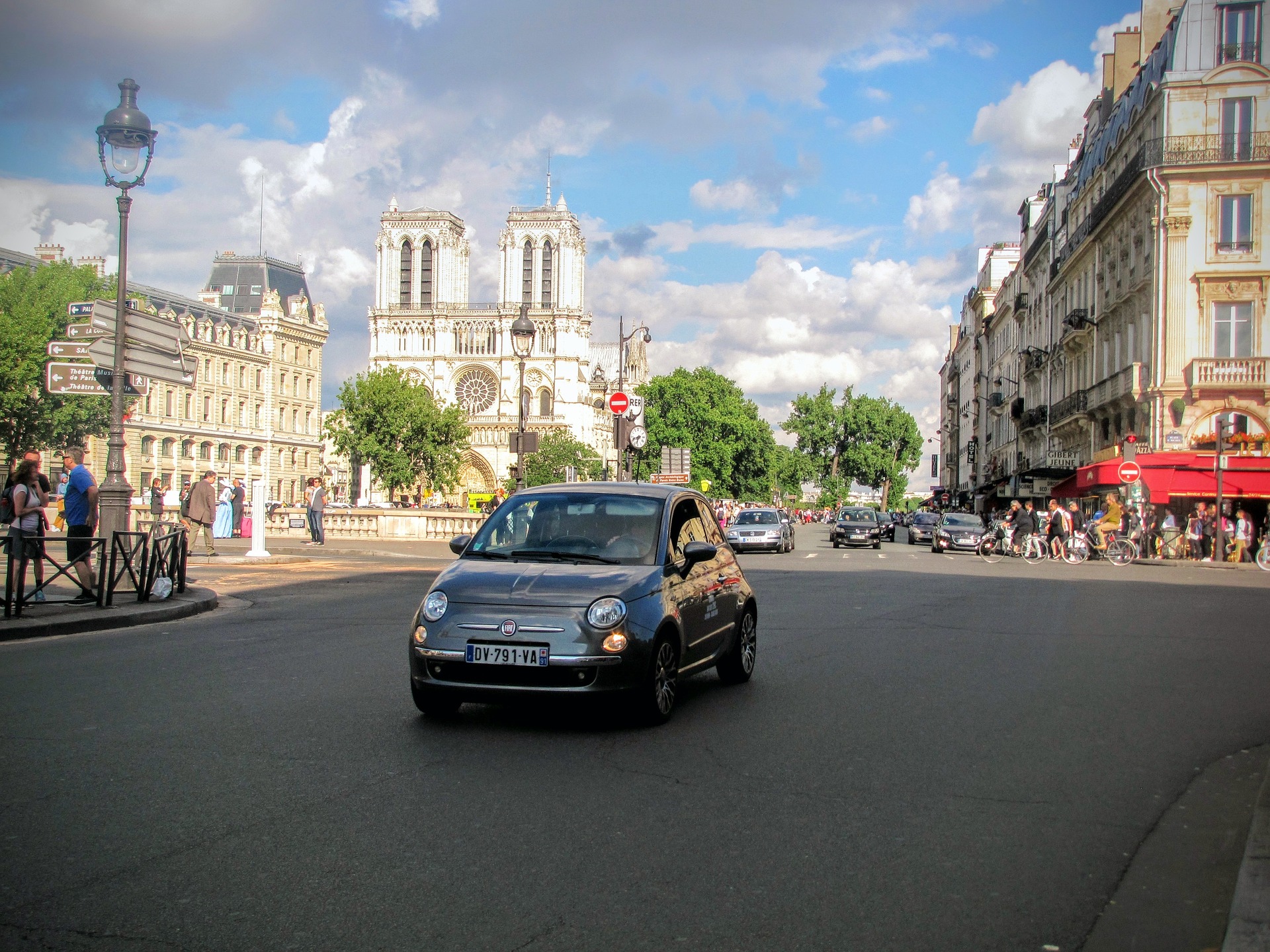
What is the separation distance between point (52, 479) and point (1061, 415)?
Result: 192ft

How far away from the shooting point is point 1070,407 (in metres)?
50.5

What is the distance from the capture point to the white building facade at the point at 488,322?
120688 mm

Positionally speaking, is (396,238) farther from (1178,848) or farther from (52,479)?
(1178,848)

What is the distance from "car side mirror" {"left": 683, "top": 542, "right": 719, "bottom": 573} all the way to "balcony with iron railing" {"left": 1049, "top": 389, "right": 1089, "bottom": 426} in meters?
43.3

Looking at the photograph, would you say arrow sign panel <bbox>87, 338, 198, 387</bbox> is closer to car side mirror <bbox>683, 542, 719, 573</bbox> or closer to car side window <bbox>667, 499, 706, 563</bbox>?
car side window <bbox>667, 499, 706, 563</bbox>

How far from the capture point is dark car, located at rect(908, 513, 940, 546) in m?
53.7

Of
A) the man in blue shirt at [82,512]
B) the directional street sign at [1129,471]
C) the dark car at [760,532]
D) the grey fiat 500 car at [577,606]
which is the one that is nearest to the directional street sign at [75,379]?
the man in blue shirt at [82,512]

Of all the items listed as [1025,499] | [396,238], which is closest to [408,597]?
[1025,499]

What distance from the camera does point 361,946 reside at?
3.60 meters

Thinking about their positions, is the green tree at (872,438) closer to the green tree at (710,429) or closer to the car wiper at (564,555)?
the green tree at (710,429)

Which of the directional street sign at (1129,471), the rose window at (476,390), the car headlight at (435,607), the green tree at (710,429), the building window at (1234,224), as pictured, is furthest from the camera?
the rose window at (476,390)

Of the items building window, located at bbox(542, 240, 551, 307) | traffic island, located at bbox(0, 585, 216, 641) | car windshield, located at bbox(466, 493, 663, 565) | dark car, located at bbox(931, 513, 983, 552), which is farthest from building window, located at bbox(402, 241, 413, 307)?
car windshield, located at bbox(466, 493, 663, 565)

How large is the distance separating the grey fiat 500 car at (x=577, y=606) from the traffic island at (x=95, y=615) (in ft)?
19.1

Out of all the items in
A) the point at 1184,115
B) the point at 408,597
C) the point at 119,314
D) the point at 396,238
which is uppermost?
the point at 396,238
